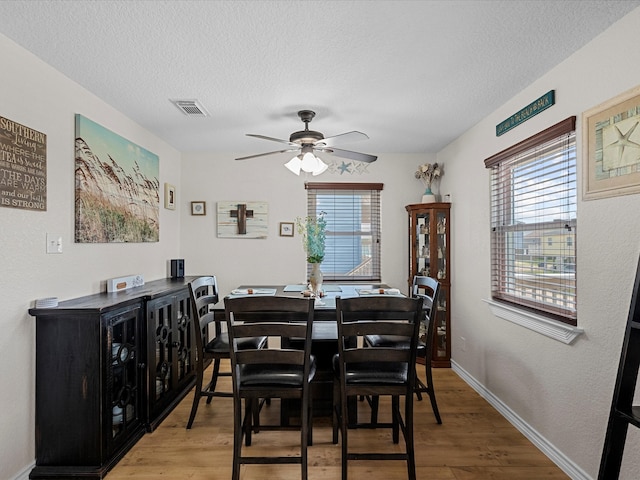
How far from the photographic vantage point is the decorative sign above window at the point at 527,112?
248 centimetres

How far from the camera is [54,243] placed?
2.40 meters

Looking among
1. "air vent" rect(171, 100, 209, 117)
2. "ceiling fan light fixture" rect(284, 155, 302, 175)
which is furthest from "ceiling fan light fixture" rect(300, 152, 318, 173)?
"air vent" rect(171, 100, 209, 117)

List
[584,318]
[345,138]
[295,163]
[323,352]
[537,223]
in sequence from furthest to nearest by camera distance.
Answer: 1. [295,163]
2. [323,352]
3. [345,138]
4. [537,223]
5. [584,318]

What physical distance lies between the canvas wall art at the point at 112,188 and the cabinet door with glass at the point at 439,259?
280 centimetres

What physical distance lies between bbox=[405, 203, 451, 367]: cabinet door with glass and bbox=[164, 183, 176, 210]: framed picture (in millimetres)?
2714

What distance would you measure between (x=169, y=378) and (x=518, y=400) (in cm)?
269

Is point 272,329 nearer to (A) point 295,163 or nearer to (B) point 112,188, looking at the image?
(A) point 295,163

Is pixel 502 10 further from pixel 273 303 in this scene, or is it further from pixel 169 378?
pixel 169 378

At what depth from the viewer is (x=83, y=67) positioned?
2.40 m

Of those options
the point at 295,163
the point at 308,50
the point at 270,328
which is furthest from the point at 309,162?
the point at 270,328

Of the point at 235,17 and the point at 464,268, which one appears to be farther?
the point at 464,268

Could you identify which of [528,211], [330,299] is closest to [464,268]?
[528,211]

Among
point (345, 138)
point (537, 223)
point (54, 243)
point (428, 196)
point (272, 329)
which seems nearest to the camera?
point (272, 329)

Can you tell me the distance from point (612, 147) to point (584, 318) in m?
0.93
